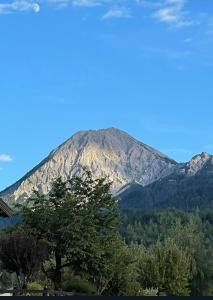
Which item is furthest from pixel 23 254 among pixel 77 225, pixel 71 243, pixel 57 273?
pixel 57 273

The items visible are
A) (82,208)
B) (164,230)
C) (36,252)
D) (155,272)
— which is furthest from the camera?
(164,230)

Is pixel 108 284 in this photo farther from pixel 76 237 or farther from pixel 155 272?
pixel 155 272

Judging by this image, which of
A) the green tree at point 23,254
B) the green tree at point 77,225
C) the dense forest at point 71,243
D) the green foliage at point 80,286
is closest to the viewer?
the green tree at point 23,254

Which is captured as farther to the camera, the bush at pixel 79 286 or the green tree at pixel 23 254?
the bush at pixel 79 286

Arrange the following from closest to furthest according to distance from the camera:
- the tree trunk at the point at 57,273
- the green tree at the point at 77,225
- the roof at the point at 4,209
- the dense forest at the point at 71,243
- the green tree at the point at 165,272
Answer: the roof at the point at 4,209 < the dense forest at the point at 71,243 < the green tree at the point at 77,225 < the tree trunk at the point at 57,273 < the green tree at the point at 165,272

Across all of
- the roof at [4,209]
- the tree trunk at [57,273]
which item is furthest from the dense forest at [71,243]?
the roof at [4,209]

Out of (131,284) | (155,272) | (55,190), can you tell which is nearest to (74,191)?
(55,190)

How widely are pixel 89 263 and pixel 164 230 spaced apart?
151165 millimetres

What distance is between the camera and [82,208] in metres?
52.6

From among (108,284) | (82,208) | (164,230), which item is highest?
(164,230)

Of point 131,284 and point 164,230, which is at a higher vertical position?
point 164,230

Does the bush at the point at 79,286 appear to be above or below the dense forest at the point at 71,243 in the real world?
below

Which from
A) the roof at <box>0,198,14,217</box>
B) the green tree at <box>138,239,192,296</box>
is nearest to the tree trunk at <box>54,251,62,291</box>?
the roof at <box>0,198,14,217</box>

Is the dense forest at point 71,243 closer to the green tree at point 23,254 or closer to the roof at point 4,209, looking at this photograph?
the green tree at point 23,254
